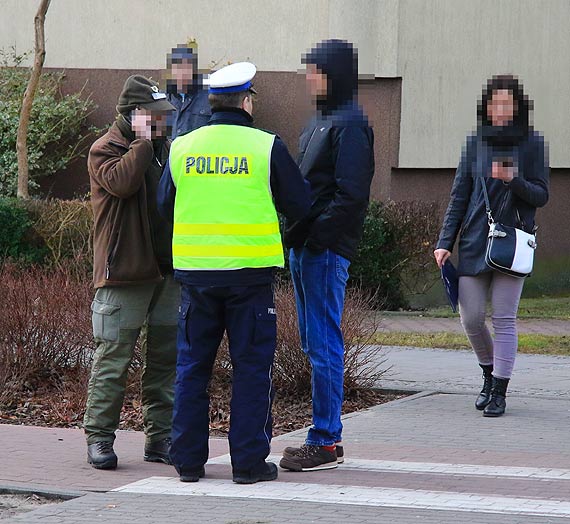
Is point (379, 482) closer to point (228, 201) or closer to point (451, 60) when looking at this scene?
point (228, 201)

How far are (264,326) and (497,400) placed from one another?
8.12 ft

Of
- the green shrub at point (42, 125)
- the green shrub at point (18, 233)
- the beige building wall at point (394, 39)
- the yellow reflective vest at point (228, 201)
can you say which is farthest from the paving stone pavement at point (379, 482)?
the green shrub at point (42, 125)

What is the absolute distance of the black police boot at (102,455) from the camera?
20.4 feet

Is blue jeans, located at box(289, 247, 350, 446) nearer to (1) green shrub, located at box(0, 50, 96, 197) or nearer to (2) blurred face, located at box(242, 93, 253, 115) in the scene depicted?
(2) blurred face, located at box(242, 93, 253, 115)

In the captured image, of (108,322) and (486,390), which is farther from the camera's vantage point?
(486,390)

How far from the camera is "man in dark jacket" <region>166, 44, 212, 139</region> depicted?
7.66 metres

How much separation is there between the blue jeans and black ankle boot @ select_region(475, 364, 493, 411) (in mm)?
1920

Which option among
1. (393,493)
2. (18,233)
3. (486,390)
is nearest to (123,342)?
(393,493)

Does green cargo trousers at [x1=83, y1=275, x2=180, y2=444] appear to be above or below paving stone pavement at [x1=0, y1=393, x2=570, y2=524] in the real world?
above

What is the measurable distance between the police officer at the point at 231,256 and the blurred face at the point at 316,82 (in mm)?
369

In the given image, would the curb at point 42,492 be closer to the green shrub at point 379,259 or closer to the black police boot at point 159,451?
the black police boot at point 159,451

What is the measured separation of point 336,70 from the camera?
241 inches

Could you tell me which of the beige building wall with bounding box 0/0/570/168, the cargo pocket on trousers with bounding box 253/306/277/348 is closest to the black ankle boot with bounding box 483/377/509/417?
the cargo pocket on trousers with bounding box 253/306/277/348

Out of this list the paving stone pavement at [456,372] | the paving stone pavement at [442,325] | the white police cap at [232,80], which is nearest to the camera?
the white police cap at [232,80]
